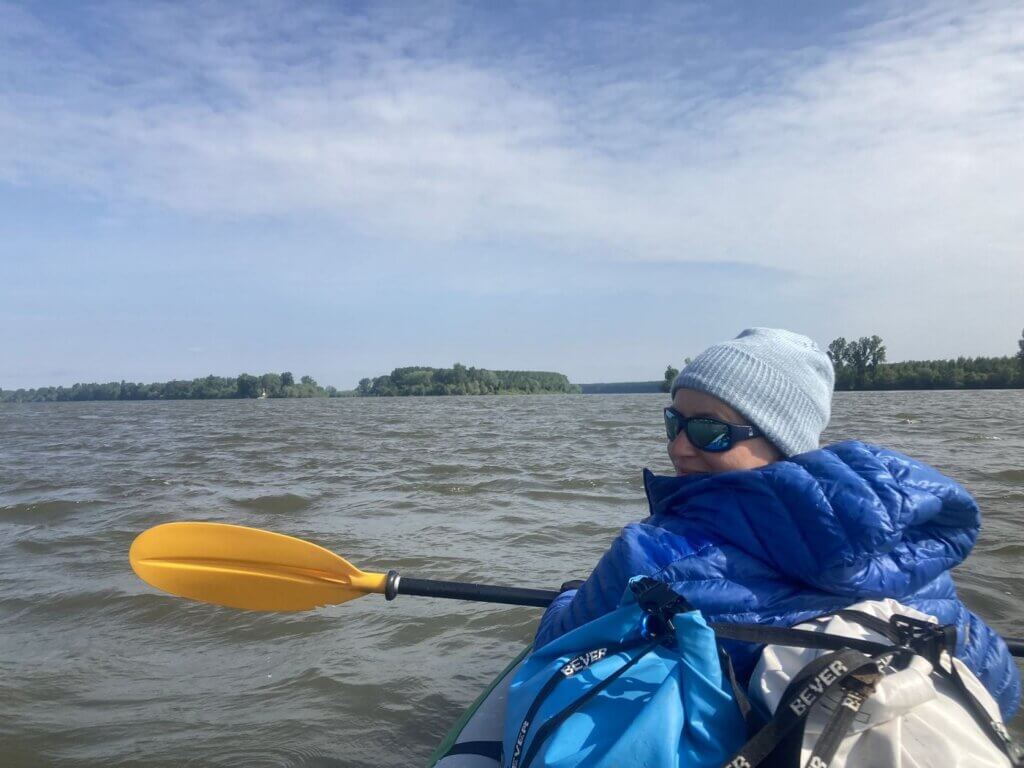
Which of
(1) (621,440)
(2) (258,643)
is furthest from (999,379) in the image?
(2) (258,643)

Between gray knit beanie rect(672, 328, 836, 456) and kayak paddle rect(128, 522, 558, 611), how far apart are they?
83.6 inches

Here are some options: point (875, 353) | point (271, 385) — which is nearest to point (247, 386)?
point (271, 385)

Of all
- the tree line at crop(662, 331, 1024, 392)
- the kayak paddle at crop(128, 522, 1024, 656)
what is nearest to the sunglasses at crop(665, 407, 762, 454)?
the kayak paddle at crop(128, 522, 1024, 656)

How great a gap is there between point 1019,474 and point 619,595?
8486 millimetres

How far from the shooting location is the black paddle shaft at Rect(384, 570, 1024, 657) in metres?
3.12

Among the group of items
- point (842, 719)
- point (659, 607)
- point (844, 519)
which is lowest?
point (842, 719)

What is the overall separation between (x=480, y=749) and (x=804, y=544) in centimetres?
112

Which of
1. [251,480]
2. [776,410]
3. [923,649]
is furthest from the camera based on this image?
[251,480]

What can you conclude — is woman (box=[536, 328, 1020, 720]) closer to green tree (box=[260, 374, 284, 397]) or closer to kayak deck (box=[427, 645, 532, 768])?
kayak deck (box=[427, 645, 532, 768])

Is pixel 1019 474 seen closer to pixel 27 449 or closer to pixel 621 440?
pixel 621 440

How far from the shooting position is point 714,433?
6.51ft

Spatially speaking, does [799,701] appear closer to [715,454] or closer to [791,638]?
[791,638]

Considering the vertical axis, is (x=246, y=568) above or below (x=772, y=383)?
below

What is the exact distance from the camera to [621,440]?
1457 centimetres
